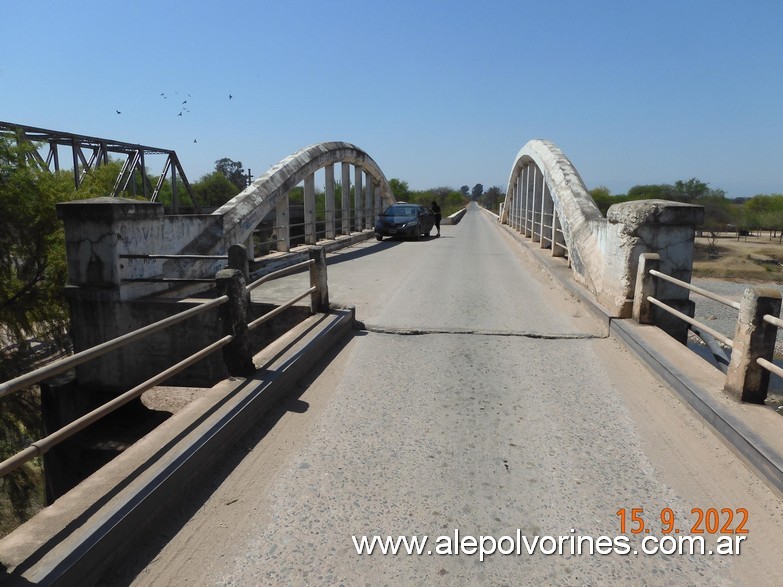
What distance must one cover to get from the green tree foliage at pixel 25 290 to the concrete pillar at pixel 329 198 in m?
9.07

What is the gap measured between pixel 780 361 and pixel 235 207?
17.0 metres

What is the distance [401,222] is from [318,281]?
16.2 metres

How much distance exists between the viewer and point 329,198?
64.9ft

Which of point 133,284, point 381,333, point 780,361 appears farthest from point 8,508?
point 780,361

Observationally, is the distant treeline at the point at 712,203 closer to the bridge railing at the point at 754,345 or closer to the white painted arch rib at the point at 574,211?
the white painted arch rib at the point at 574,211

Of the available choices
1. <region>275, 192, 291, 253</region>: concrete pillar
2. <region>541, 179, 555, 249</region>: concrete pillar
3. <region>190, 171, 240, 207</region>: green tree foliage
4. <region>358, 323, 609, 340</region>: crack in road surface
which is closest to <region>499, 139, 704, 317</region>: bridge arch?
<region>358, 323, 609, 340</region>: crack in road surface

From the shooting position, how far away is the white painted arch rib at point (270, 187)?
11.4 meters

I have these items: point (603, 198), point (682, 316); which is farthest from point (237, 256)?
point (603, 198)

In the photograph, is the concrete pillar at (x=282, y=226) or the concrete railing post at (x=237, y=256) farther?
the concrete pillar at (x=282, y=226)

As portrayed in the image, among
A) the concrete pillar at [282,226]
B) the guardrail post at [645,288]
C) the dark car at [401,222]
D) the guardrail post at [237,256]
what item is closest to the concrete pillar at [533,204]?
the dark car at [401,222]

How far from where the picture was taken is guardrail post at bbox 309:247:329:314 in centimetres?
706

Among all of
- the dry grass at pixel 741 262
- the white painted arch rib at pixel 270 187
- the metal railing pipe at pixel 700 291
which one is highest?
the white painted arch rib at pixel 270 187

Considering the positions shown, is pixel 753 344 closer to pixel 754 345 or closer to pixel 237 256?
pixel 754 345

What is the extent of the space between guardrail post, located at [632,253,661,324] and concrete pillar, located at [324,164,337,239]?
43.5ft
